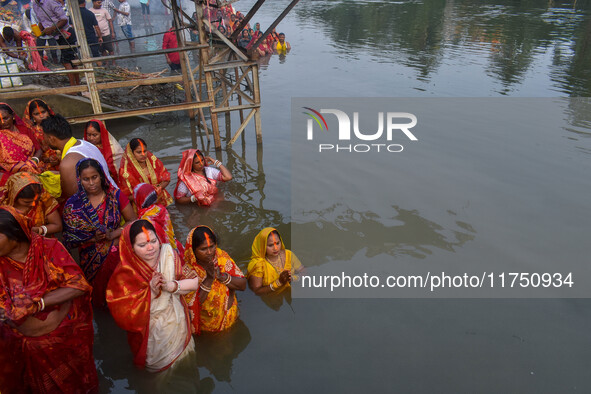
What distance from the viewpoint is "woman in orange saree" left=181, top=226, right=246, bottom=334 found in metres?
3.25

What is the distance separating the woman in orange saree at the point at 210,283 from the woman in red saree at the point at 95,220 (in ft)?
2.32

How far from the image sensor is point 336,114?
9750 mm

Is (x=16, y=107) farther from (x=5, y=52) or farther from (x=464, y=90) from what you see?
(x=464, y=90)

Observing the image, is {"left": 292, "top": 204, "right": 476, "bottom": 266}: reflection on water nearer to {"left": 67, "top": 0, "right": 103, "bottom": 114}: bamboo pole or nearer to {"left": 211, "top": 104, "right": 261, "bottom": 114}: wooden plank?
{"left": 211, "top": 104, "right": 261, "bottom": 114}: wooden plank

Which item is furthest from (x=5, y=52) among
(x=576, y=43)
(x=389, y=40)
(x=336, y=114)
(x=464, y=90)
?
(x=576, y=43)

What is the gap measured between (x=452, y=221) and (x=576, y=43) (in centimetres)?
1545

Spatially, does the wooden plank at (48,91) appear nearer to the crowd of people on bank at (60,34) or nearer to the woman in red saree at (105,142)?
the crowd of people on bank at (60,34)

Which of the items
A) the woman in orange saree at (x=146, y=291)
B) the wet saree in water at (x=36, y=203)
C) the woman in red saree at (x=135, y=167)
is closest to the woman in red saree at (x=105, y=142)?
the woman in red saree at (x=135, y=167)

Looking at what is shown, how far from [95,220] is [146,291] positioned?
1.07 meters

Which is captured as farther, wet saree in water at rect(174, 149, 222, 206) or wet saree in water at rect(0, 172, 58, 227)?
wet saree in water at rect(174, 149, 222, 206)

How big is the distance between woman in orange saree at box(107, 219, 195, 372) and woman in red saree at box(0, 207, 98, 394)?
0.27m

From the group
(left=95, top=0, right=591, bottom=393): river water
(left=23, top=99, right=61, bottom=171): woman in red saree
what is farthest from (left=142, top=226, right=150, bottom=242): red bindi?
(left=23, top=99, right=61, bottom=171): woman in red saree

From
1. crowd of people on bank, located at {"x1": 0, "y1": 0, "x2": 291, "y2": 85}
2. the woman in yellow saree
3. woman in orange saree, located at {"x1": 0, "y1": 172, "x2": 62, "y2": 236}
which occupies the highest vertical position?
crowd of people on bank, located at {"x1": 0, "y1": 0, "x2": 291, "y2": 85}

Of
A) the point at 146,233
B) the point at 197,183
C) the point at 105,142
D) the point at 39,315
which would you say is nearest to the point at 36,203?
the point at 39,315
